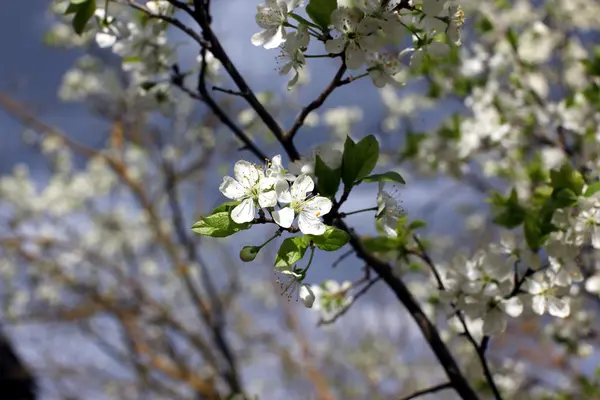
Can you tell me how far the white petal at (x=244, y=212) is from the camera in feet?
2.30

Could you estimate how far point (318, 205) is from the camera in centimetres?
72

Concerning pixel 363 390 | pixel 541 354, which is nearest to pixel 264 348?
pixel 363 390

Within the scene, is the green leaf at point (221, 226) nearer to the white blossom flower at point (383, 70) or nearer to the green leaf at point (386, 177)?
the green leaf at point (386, 177)

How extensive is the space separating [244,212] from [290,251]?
0.08 metres

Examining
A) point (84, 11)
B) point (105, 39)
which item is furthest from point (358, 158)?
point (105, 39)

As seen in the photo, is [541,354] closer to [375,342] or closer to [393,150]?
[393,150]

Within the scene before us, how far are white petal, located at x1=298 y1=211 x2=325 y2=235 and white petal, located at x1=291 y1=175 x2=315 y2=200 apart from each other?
25 millimetres

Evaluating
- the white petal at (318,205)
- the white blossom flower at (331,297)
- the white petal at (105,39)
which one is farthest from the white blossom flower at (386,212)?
the white petal at (105,39)

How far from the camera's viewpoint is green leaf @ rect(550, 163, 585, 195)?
0.95 meters

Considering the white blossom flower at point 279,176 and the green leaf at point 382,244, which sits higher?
the green leaf at point 382,244

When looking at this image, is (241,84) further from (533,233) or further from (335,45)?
(533,233)

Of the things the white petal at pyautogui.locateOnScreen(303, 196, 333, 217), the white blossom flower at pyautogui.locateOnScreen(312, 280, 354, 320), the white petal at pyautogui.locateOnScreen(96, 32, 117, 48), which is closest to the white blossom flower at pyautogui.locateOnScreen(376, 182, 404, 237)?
the white petal at pyautogui.locateOnScreen(303, 196, 333, 217)

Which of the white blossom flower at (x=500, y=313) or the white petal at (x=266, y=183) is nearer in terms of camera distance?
the white petal at (x=266, y=183)

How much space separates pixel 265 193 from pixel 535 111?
1.37 metres
